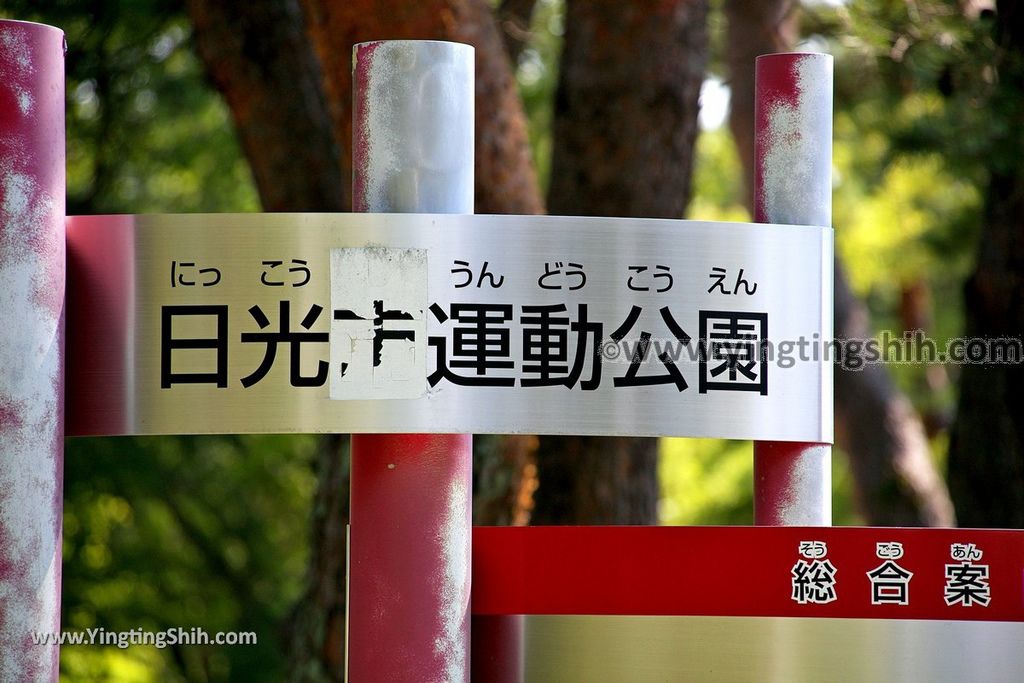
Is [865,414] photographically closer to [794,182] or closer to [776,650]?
[794,182]

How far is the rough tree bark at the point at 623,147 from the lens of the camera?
5801 millimetres

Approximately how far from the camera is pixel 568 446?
19.0ft

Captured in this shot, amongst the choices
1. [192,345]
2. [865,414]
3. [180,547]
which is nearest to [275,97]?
[192,345]

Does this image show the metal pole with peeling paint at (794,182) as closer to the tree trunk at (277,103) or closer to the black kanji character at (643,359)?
the black kanji character at (643,359)

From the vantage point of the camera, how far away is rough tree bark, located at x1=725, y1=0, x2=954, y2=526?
8781mm

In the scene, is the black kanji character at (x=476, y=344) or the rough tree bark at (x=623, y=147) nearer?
the black kanji character at (x=476, y=344)

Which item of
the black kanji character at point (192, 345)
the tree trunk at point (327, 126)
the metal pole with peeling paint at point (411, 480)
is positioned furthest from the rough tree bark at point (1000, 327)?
the black kanji character at point (192, 345)

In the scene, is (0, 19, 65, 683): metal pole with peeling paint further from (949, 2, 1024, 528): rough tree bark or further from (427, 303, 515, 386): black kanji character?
(949, 2, 1024, 528): rough tree bark

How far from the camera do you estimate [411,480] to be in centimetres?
323

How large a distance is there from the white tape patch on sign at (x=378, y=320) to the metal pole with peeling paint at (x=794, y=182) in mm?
910

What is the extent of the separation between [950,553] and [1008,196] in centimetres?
299

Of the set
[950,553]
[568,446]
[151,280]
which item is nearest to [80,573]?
[568,446]

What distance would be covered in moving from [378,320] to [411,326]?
0.24ft

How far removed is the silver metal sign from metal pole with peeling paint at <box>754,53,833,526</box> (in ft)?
0.80
